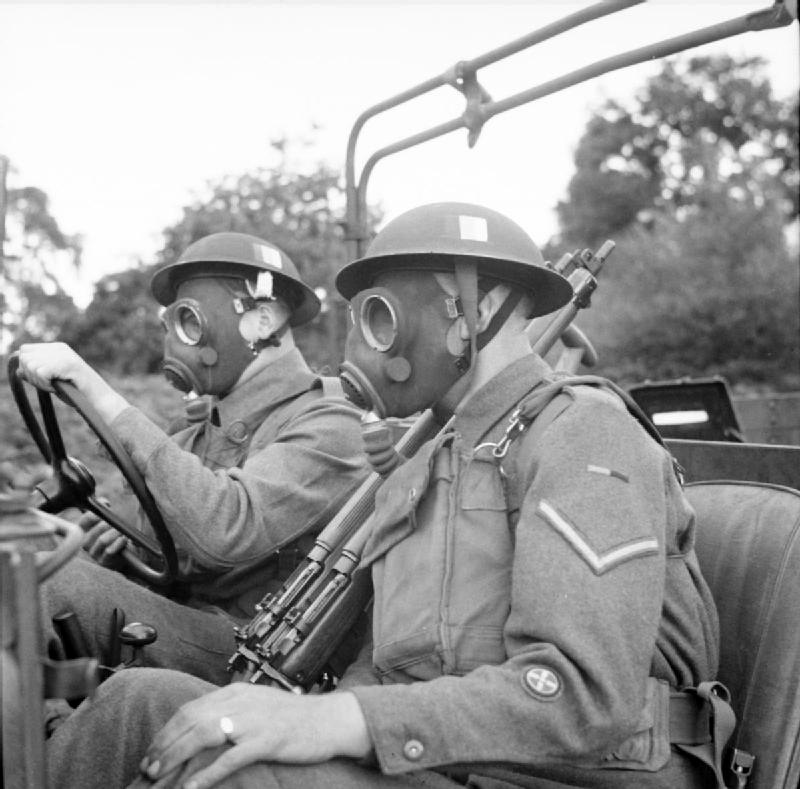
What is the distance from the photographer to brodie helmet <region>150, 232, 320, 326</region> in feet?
11.0

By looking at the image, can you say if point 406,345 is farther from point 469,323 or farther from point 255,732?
point 255,732

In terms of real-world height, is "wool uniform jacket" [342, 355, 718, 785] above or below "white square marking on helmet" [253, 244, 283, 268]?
below

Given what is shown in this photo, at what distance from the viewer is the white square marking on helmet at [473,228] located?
2127 mm

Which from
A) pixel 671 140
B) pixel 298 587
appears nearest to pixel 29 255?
pixel 298 587

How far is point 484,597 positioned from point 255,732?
490mm

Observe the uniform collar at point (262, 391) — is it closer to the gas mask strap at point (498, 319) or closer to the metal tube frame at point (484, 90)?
the metal tube frame at point (484, 90)

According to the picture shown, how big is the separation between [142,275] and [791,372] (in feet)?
36.4

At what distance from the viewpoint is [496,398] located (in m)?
2.15

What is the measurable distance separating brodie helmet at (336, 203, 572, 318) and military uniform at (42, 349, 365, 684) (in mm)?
940

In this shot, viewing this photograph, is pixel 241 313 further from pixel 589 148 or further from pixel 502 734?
pixel 589 148

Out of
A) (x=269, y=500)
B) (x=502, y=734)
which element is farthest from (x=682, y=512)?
(x=269, y=500)

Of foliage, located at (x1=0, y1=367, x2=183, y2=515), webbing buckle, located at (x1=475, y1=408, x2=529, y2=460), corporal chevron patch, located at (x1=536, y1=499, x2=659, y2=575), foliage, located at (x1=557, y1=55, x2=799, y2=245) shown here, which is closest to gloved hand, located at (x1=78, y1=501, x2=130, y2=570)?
webbing buckle, located at (x1=475, y1=408, x2=529, y2=460)

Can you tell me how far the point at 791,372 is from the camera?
17.8m

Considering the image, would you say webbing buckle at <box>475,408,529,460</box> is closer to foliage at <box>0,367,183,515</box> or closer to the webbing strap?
the webbing strap
